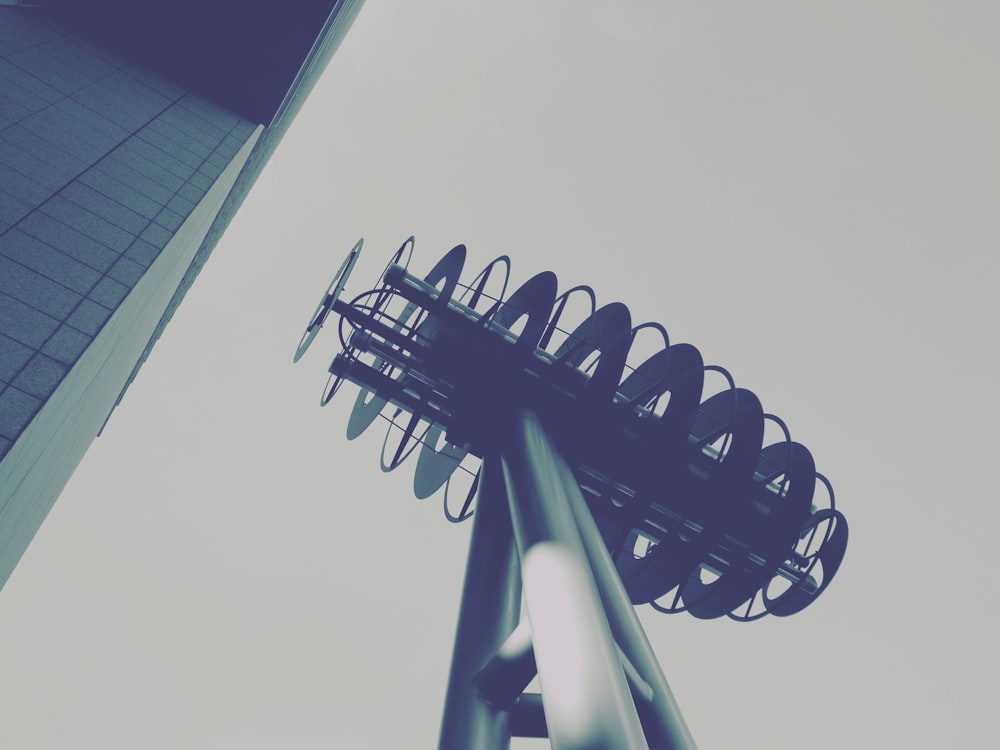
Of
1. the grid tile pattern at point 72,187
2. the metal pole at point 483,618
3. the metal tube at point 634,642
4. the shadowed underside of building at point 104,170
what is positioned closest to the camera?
the metal tube at point 634,642

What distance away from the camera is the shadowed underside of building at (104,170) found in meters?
5.66

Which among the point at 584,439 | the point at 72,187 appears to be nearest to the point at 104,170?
the point at 72,187

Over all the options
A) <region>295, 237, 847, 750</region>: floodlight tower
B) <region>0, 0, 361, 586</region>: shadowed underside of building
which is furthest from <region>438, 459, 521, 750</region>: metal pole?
<region>0, 0, 361, 586</region>: shadowed underside of building

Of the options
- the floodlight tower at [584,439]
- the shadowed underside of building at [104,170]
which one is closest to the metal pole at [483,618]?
the floodlight tower at [584,439]

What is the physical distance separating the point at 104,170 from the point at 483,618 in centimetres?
690

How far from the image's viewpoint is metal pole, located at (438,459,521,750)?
4.16 m

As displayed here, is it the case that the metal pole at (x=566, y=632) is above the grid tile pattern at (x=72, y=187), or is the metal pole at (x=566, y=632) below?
above

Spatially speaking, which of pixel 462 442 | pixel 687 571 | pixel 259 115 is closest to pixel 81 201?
pixel 462 442

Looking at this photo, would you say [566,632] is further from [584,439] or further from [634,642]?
[584,439]

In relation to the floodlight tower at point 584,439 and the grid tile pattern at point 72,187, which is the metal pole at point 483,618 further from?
the grid tile pattern at point 72,187

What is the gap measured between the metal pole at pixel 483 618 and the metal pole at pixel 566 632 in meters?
0.71

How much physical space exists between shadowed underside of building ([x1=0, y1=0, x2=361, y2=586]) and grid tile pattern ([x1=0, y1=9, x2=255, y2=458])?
2cm

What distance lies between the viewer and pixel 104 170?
780 centimetres

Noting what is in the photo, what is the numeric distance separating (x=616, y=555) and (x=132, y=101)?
979 cm
